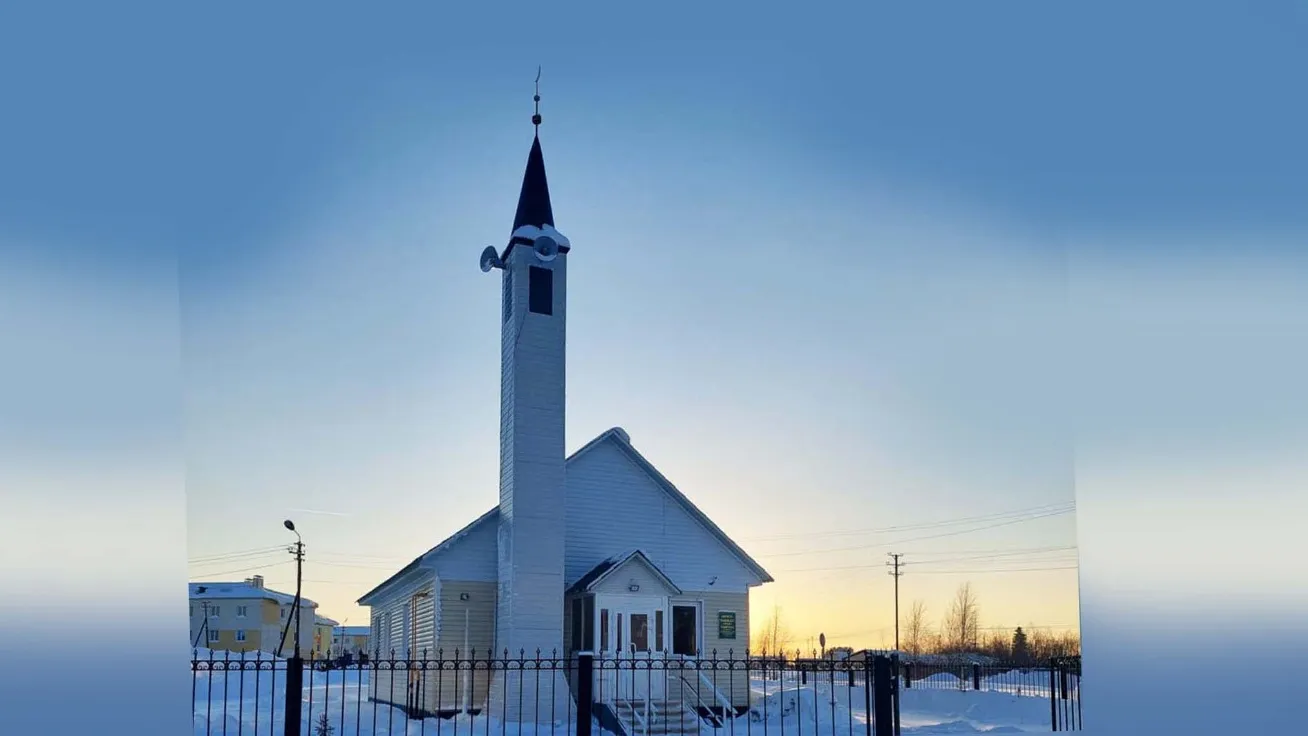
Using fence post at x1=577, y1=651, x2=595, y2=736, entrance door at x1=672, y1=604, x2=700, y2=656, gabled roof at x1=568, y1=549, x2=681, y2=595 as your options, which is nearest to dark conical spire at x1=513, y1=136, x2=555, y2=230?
gabled roof at x1=568, y1=549, x2=681, y2=595

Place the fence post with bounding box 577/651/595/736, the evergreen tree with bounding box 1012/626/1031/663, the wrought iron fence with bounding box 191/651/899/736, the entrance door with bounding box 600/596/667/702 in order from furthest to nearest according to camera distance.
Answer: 1. the evergreen tree with bounding box 1012/626/1031/663
2. the entrance door with bounding box 600/596/667/702
3. the wrought iron fence with bounding box 191/651/899/736
4. the fence post with bounding box 577/651/595/736

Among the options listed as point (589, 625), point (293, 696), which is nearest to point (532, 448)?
point (589, 625)

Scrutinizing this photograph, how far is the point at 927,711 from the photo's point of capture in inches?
771

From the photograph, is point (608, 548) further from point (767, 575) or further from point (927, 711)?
point (927, 711)

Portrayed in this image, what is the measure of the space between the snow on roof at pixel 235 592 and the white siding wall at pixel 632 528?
163ft

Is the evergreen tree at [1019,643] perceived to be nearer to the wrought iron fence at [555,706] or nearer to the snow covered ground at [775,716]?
the snow covered ground at [775,716]

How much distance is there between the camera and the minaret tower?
51.7 ft

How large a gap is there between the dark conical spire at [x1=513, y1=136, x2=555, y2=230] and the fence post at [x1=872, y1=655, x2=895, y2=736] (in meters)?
10.4

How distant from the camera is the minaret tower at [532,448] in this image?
620 inches

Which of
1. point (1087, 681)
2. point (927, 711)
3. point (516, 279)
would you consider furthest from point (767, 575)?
point (1087, 681)

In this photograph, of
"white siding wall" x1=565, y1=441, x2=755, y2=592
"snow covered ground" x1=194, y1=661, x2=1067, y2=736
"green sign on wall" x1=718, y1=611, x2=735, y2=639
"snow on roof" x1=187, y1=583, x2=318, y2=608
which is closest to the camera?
"snow covered ground" x1=194, y1=661, x2=1067, y2=736

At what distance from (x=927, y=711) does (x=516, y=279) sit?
1146 centimetres

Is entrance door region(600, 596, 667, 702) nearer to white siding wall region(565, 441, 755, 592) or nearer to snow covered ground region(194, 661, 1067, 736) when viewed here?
white siding wall region(565, 441, 755, 592)

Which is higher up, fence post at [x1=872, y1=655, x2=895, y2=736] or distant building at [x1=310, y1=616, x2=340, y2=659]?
fence post at [x1=872, y1=655, x2=895, y2=736]
